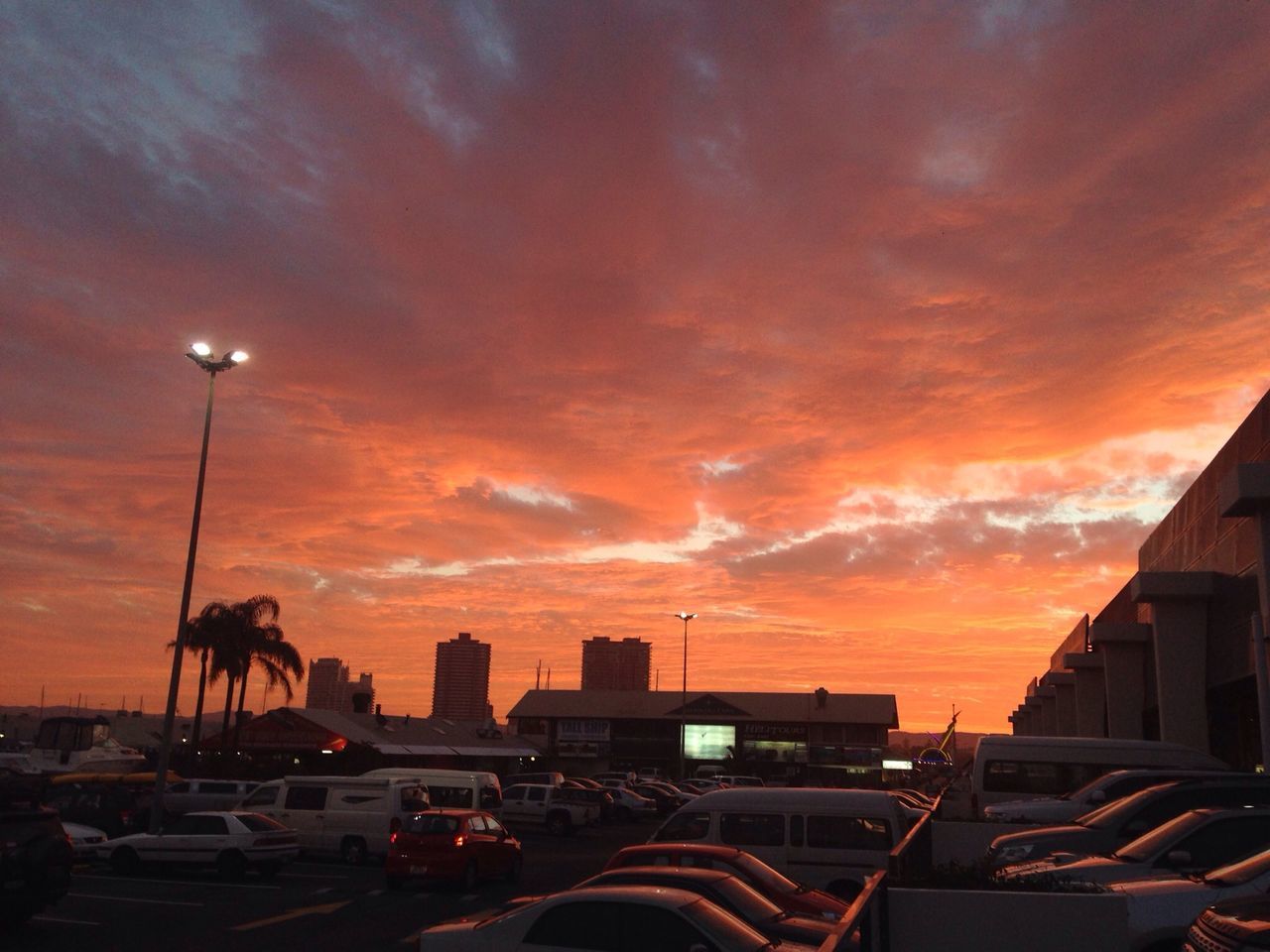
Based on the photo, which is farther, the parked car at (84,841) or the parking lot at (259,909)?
the parked car at (84,841)

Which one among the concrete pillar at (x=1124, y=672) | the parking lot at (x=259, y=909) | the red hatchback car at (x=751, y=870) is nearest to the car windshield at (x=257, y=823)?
the parking lot at (x=259, y=909)

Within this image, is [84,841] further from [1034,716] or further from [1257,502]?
[1034,716]

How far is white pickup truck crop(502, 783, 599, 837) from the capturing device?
121 feet

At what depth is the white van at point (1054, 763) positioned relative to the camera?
2583 cm

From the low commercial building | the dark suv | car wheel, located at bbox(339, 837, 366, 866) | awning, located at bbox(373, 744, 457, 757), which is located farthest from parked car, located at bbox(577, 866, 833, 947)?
the low commercial building

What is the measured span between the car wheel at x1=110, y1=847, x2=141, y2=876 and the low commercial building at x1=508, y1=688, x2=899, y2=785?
52.8 metres

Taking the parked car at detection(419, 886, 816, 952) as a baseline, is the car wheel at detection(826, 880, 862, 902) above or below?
below

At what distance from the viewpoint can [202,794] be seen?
113 feet

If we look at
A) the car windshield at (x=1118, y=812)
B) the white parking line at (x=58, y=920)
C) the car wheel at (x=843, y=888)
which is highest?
the car windshield at (x=1118, y=812)

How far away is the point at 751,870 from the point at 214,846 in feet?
45.5

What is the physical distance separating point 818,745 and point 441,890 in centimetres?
Result: 5825

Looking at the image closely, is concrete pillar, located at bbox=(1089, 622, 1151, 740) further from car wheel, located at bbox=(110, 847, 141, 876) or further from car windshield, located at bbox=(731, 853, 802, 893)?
car wheel, located at bbox=(110, 847, 141, 876)

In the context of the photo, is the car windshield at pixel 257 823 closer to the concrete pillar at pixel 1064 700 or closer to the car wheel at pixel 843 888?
the car wheel at pixel 843 888

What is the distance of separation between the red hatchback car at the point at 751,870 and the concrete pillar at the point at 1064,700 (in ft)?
146
